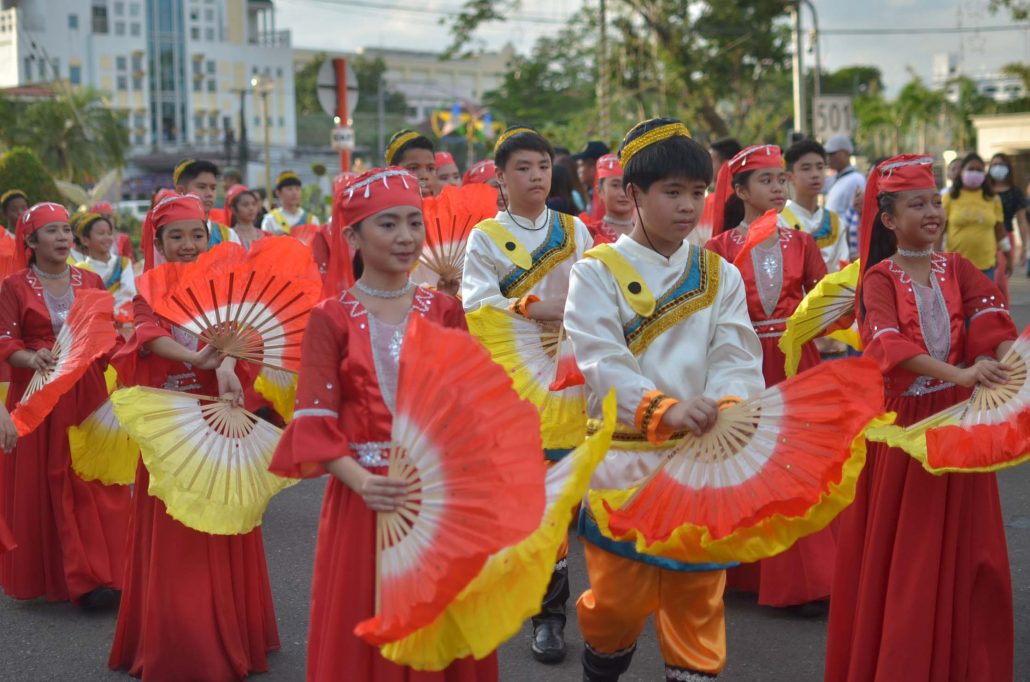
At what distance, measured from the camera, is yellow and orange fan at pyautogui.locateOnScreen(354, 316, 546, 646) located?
2.94 metres

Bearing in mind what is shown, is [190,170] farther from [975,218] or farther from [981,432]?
[975,218]

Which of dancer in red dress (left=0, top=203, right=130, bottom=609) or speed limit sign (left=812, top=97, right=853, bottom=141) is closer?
dancer in red dress (left=0, top=203, right=130, bottom=609)

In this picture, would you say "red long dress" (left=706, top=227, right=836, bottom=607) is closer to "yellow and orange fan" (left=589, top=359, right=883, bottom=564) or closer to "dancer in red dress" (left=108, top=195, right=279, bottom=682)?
"dancer in red dress" (left=108, top=195, right=279, bottom=682)

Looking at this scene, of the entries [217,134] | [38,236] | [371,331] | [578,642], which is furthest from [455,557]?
[217,134]

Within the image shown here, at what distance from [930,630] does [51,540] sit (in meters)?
4.32

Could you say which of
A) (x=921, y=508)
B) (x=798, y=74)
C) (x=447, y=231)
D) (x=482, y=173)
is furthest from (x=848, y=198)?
(x=798, y=74)

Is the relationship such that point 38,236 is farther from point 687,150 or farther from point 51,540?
point 687,150

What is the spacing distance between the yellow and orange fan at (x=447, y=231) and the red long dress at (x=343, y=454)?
232 centimetres

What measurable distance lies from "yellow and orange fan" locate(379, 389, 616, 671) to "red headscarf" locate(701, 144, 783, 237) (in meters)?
3.42

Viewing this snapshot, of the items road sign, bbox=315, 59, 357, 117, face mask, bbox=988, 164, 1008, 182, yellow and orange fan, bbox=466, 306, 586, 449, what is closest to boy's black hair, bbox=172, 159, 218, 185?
yellow and orange fan, bbox=466, 306, 586, 449

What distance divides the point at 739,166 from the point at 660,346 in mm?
2724

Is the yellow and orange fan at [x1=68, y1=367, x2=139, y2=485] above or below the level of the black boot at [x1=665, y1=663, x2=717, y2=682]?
above

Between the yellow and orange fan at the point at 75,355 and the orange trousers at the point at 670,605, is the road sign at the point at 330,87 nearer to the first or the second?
the yellow and orange fan at the point at 75,355

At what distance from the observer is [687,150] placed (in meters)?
3.71
